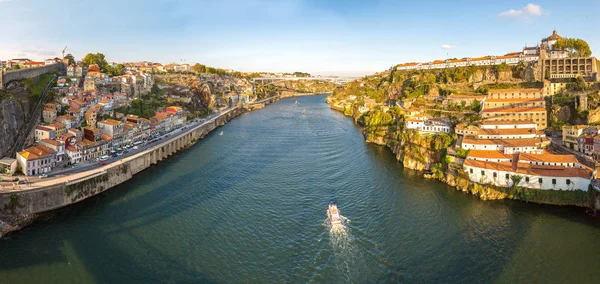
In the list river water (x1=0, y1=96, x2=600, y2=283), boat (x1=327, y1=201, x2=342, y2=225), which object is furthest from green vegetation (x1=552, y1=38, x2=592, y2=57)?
boat (x1=327, y1=201, x2=342, y2=225)

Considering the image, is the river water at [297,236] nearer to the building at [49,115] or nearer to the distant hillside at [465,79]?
the building at [49,115]

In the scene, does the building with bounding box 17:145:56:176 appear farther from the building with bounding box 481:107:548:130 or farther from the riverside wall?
the building with bounding box 481:107:548:130

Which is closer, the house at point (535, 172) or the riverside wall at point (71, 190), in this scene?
the riverside wall at point (71, 190)

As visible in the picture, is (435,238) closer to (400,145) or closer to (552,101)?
(400,145)

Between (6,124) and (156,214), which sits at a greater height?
(6,124)

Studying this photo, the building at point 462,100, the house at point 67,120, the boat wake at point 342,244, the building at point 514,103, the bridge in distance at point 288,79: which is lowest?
the boat wake at point 342,244

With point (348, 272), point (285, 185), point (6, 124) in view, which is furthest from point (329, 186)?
point (6, 124)

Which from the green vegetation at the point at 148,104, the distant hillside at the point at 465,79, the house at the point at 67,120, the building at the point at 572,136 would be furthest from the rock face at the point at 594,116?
the house at the point at 67,120
